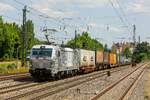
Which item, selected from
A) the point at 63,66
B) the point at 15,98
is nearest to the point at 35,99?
the point at 15,98

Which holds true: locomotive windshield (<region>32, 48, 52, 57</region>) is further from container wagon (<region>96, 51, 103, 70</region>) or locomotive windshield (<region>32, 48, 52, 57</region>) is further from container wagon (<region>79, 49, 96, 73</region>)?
container wagon (<region>96, 51, 103, 70</region>)

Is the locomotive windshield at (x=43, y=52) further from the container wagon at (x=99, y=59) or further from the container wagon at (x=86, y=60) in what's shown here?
the container wagon at (x=99, y=59)

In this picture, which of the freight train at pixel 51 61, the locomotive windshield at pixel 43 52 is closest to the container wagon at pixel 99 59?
the freight train at pixel 51 61

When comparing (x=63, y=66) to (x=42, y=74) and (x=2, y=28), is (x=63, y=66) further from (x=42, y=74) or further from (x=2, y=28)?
(x=2, y=28)

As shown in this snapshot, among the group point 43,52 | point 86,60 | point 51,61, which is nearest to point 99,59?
point 86,60

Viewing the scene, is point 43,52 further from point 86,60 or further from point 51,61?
point 86,60

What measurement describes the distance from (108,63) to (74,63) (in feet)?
112

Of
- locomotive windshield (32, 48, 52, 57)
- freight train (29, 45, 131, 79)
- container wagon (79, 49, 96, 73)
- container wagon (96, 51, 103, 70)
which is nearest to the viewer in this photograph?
freight train (29, 45, 131, 79)

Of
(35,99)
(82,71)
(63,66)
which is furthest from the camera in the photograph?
(82,71)

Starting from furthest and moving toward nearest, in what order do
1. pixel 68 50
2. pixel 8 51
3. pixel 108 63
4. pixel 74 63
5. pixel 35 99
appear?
pixel 8 51
pixel 108 63
pixel 74 63
pixel 68 50
pixel 35 99

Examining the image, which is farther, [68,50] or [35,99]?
[68,50]

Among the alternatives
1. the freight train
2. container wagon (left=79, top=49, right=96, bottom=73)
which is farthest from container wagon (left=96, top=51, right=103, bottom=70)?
the freight train

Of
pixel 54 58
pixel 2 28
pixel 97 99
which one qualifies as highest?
pixel 2 28

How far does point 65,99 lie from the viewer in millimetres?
21766
